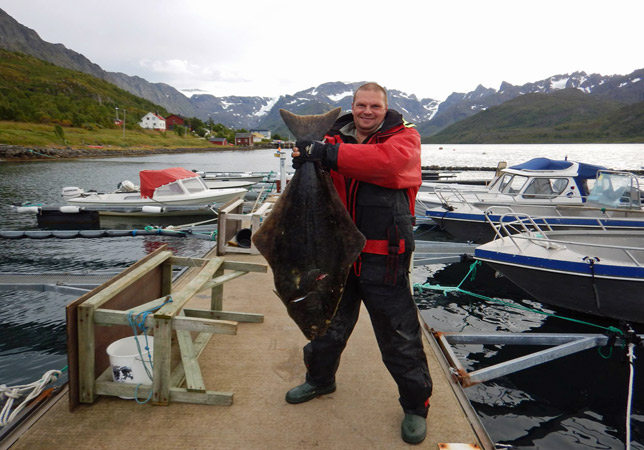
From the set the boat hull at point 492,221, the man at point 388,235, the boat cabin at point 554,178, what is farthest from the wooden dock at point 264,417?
the boat cabin at point 554,178

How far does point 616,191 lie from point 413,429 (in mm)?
13900

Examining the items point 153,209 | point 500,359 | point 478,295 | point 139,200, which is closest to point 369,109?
point 500,359

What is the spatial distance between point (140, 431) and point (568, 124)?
228440 millimetres

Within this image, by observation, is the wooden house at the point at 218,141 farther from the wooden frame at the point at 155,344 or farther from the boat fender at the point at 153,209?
the wooden frame at the point at 155,344

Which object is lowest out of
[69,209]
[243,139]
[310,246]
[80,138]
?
[69,209]

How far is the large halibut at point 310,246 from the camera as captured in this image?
263 cm

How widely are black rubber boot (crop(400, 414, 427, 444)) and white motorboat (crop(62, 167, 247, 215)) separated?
53.1 ft

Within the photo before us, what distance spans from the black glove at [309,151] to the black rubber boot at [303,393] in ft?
6.31

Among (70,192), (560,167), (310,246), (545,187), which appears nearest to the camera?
(310,246)

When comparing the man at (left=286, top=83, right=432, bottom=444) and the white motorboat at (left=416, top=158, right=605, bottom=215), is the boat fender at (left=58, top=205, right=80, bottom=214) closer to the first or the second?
the white motorboat at (left=416, top=158, right=605, bottom=215)

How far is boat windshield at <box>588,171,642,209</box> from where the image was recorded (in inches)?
476

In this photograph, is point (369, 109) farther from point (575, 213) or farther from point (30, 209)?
point (30, 209)

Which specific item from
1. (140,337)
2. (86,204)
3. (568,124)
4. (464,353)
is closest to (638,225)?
(464,353)

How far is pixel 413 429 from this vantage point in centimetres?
283
